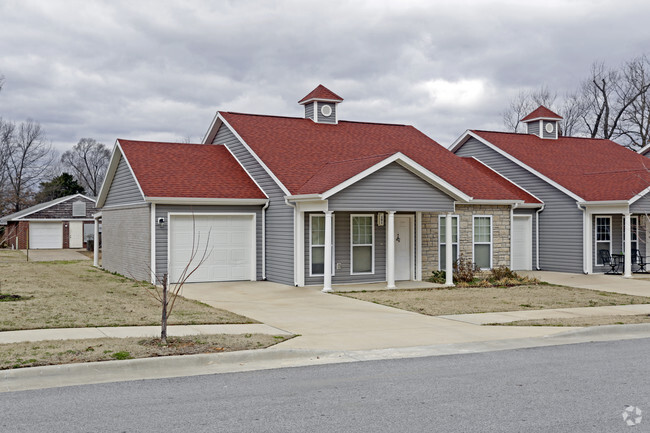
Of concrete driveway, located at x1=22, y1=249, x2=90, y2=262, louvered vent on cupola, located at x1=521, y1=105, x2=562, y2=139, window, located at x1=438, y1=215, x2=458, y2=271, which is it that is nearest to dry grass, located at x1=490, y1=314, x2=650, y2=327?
window, located at x1=438, y1=215, x2=458, y2=271

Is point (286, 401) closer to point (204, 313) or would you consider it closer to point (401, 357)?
point (401, 357)

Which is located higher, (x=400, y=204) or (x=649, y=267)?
(x=400, y=204)

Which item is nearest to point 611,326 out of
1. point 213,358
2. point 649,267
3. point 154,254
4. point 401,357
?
point 401,357

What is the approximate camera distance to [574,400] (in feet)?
25.3

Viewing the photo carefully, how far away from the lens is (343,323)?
1360cm

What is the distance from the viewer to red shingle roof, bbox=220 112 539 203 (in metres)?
22.0

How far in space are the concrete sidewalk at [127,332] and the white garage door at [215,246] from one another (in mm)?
8519

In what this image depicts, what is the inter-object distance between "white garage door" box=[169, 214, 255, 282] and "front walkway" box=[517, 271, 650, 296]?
9781 millimetres

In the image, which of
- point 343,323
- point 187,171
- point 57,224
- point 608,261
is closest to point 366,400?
point 343,323

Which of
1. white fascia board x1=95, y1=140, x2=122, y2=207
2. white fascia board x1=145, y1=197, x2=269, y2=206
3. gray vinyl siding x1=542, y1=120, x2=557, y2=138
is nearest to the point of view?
white fascia board x1=145, y1=197, x2=269, y2=206

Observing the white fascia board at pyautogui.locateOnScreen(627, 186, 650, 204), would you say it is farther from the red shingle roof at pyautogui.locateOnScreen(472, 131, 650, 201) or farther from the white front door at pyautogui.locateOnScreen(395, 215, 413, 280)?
the white front door at pyautogui.locateOnScreen(395, 215, 413, 280)

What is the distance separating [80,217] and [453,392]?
45607 millimetres

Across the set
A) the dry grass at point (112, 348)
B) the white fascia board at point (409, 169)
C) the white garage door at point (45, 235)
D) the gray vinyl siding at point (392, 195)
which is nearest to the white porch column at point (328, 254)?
the gray vinyl siding at point (392, 195)

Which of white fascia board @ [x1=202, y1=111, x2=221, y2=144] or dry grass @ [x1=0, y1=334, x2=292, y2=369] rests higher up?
white fascia board @ [x1=202, y1=111, x2=221, y2=144]
